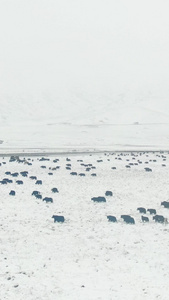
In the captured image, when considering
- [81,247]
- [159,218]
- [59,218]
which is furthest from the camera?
[159,218]

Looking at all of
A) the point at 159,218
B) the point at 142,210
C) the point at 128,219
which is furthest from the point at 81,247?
the point at 142,210

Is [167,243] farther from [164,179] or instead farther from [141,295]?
[164,179]

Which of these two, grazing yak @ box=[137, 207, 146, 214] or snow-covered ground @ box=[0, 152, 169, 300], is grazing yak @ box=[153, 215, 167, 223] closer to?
snow-covered ground @ box=[0, 152, 169, 300]

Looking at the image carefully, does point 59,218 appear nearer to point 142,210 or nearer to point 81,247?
point 81,247

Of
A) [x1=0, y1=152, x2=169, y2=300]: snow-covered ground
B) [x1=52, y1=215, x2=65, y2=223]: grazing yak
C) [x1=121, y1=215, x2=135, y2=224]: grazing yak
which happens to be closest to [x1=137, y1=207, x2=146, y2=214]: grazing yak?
[x1=0, y1=152, x2=169, y2=300]: snow-covered ground

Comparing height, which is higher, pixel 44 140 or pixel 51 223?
pixel 51 223

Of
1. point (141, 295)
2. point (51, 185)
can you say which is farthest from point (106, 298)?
point (51, 185)

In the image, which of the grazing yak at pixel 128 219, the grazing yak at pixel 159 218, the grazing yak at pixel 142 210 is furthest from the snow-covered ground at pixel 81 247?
the grazing yak at pixel 159 218

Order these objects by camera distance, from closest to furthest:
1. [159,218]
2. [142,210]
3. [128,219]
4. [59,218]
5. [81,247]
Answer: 1. [81,247]
2. [59,218]
3. [128,219]
4. [159,218]
5. [142,210]
